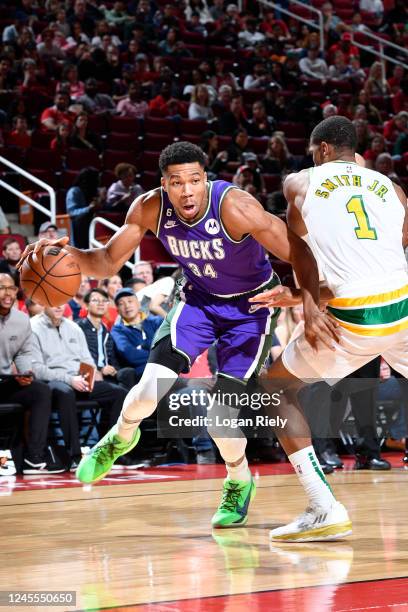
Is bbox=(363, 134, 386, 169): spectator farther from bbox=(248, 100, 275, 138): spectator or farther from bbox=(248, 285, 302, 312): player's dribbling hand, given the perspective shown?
bbox=(248, 285, 302, 312): player's dribbling hand

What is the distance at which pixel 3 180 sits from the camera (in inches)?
453

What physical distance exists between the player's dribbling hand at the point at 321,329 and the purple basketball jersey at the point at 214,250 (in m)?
0.64

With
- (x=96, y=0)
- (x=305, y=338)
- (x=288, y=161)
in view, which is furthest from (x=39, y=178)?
(x=305, y=338)

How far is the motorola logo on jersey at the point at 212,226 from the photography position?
15.1 feet

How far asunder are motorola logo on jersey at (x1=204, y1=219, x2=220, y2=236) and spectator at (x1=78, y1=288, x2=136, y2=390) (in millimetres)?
4067

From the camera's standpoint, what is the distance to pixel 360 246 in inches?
163

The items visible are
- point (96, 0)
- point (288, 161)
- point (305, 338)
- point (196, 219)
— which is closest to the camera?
point (305, 338)

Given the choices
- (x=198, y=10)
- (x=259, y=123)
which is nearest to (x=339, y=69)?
(x=198, y=10)

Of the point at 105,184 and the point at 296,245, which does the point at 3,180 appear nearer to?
the point at 105,184

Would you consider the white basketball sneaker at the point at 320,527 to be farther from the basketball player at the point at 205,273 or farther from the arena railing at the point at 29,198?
A: the arena railing at the point at 29,198

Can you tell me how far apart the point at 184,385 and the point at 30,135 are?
4909mm

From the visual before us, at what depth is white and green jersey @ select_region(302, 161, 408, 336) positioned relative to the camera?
414 cm

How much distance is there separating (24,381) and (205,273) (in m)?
3.30

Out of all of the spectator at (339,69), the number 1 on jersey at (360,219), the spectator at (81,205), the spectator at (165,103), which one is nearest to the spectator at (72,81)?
the spectator at (165,103)
